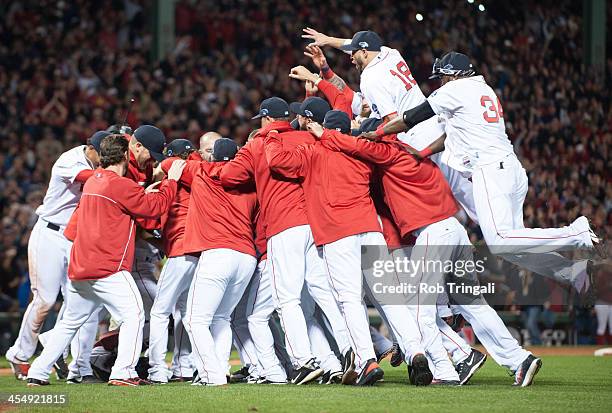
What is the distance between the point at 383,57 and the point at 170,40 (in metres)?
12.1

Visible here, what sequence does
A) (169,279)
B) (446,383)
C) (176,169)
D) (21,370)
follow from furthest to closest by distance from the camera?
(21,370) < (176,169) < (169,279) < (446,383)

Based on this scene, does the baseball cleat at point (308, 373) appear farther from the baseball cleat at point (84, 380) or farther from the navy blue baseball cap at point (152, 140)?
the navy blue baseball cap at point (152, 140)

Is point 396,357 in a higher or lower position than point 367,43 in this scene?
lower

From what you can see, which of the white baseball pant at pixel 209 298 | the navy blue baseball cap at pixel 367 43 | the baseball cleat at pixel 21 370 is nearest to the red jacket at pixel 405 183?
the navy blue baseball cap at pixel 367 43

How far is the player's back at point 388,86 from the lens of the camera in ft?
30.9

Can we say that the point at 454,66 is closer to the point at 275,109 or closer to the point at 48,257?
the point at 275,109

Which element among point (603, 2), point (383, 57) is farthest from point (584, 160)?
point (383, 57)

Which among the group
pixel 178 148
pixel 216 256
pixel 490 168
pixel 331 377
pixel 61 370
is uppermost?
pixel 178 148

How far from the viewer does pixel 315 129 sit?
9.07m

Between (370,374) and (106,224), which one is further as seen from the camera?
(106,224)

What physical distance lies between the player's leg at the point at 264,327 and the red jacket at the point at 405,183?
128 cm

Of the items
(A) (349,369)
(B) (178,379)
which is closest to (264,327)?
(A) (349,369)

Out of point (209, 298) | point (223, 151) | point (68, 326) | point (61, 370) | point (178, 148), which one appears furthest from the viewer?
point (61, 370)

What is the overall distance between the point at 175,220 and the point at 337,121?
1863mm
